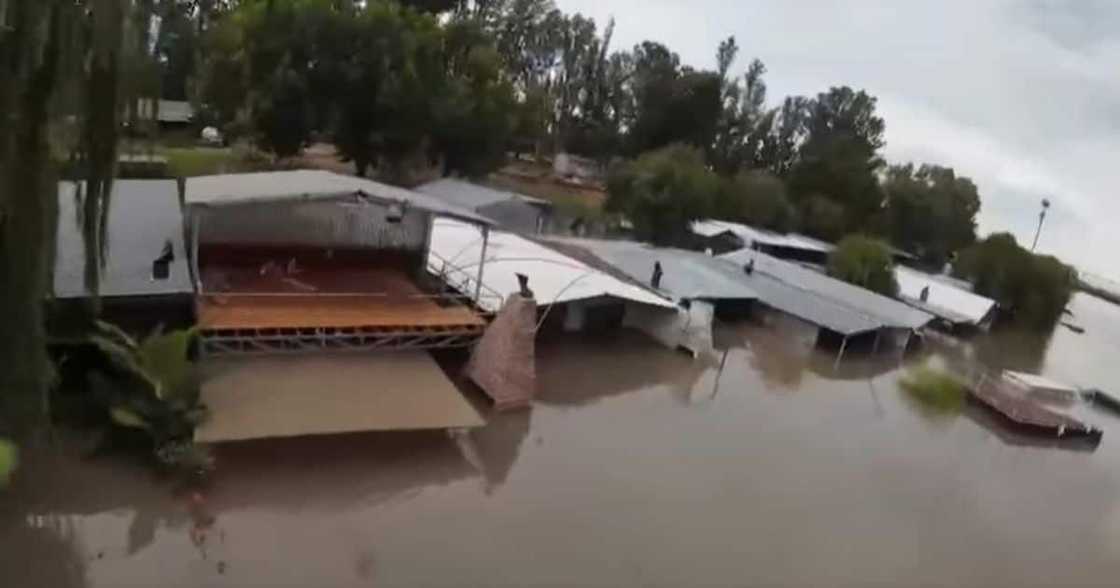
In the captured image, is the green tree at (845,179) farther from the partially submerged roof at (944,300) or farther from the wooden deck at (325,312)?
the wooden deck at (325,312)

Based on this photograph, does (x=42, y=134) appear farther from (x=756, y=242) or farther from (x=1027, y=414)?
(x=756, y=242)

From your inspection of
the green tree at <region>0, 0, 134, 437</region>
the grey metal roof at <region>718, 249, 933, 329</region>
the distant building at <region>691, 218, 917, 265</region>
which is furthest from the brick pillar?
the distant building at <region>691, 218, 917, 265</region>

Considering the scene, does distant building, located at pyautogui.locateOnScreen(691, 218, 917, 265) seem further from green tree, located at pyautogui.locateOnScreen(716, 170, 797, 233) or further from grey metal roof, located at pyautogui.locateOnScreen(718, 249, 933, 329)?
grey metal roof, located at pyautogui.locateOnScreen(718, 249, 933, 329)

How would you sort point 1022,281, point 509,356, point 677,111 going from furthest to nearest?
point 677,111 < point 1022,281 < point 509,356

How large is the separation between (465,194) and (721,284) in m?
10.3

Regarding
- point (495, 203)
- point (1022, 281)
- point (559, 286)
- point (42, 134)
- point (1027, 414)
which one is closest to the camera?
point (42, 134)

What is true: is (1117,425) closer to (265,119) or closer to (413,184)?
(413,184)

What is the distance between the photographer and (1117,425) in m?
21.3

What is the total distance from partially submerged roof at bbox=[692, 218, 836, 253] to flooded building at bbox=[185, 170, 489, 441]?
19.6 m

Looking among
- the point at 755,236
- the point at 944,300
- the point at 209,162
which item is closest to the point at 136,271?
the point at 209,162

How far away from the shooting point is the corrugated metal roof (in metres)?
21.4

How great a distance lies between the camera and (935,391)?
2006cm

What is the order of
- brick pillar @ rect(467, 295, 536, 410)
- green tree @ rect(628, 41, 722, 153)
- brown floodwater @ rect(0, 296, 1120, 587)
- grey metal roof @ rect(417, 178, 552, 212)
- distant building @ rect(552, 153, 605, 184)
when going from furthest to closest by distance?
1. distant building @ rect(552, 153, 605, 184)
2. green tree @ rect(628, 41, 722, 153)
3. grey metal roof @ rect(417, 178, 552, 212)
4. brick pillar @ rect(467, 295, 536, 410)
5. brown floodwater @ rect(0, 296, 1120, 587)

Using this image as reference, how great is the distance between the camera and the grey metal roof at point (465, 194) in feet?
91.1
